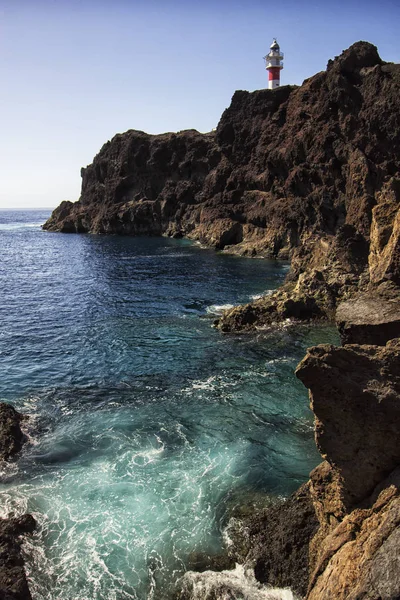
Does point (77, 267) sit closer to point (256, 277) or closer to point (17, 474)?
point (256, 277)

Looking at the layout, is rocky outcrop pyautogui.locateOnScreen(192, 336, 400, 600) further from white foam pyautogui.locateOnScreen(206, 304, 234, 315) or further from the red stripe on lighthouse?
the red stripe on lighthouse

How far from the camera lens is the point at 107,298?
4878cm

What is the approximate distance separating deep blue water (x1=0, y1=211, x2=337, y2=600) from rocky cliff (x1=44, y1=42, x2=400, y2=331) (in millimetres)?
7503

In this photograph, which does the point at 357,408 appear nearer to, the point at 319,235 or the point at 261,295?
the point at 261,295

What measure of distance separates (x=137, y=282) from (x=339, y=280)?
88.2 ft

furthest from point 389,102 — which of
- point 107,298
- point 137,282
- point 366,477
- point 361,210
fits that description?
point 366,477

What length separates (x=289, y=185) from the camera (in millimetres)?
78062

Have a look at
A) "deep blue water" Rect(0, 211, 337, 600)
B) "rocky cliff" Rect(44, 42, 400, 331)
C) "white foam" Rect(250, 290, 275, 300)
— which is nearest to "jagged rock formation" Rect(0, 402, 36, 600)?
"deep blue water" Rect(0, 211, 337, 600)

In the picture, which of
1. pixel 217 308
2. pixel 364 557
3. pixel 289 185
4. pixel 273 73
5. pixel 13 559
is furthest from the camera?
pixel 273 73

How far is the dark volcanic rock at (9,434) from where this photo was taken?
19438 mm

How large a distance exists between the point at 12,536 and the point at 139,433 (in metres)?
7.64

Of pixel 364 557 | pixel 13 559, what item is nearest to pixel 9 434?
pixel 13 559

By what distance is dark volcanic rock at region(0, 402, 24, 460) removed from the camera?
63.8 feet

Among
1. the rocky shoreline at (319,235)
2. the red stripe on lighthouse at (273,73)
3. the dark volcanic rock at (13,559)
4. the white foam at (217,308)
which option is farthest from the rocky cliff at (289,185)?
the dark volcanic rock at (13,559)
